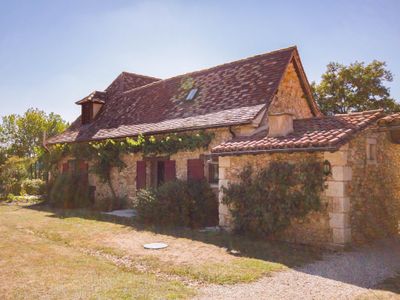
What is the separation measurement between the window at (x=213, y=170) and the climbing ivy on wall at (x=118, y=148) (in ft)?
1.93

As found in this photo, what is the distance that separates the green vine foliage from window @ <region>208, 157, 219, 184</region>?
2.60 meters

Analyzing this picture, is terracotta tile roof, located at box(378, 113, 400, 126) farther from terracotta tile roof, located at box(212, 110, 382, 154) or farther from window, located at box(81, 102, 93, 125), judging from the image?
window, located at box(81, 102, 93, 125)

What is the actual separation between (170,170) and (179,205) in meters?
2.72

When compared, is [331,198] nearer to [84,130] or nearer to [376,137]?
[376,137]

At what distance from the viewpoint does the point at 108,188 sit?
53.4 ft

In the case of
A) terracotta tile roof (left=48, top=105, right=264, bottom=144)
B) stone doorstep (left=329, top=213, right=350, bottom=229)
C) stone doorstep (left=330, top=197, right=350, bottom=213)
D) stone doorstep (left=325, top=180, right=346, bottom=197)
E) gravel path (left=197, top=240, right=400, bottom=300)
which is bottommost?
gravel path (left=197, top=240, right=400, bottom=300)

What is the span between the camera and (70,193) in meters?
16.2

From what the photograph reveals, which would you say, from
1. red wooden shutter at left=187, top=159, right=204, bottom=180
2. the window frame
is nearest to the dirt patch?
red wooden shutter at left=187, top=159, right=204, bottom=180

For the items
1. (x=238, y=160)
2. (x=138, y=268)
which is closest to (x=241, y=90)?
(x=238, y=160)

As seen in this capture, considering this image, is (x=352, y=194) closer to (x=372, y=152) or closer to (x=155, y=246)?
(x=372, y=152)

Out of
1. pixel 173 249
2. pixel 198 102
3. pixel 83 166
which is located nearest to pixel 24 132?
pixel 83 166

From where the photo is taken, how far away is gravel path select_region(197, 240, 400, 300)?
5.08 m

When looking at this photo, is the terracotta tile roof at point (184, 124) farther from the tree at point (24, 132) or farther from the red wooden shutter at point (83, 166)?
the tree at point (24, 132)

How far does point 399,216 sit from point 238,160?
4839 mm
